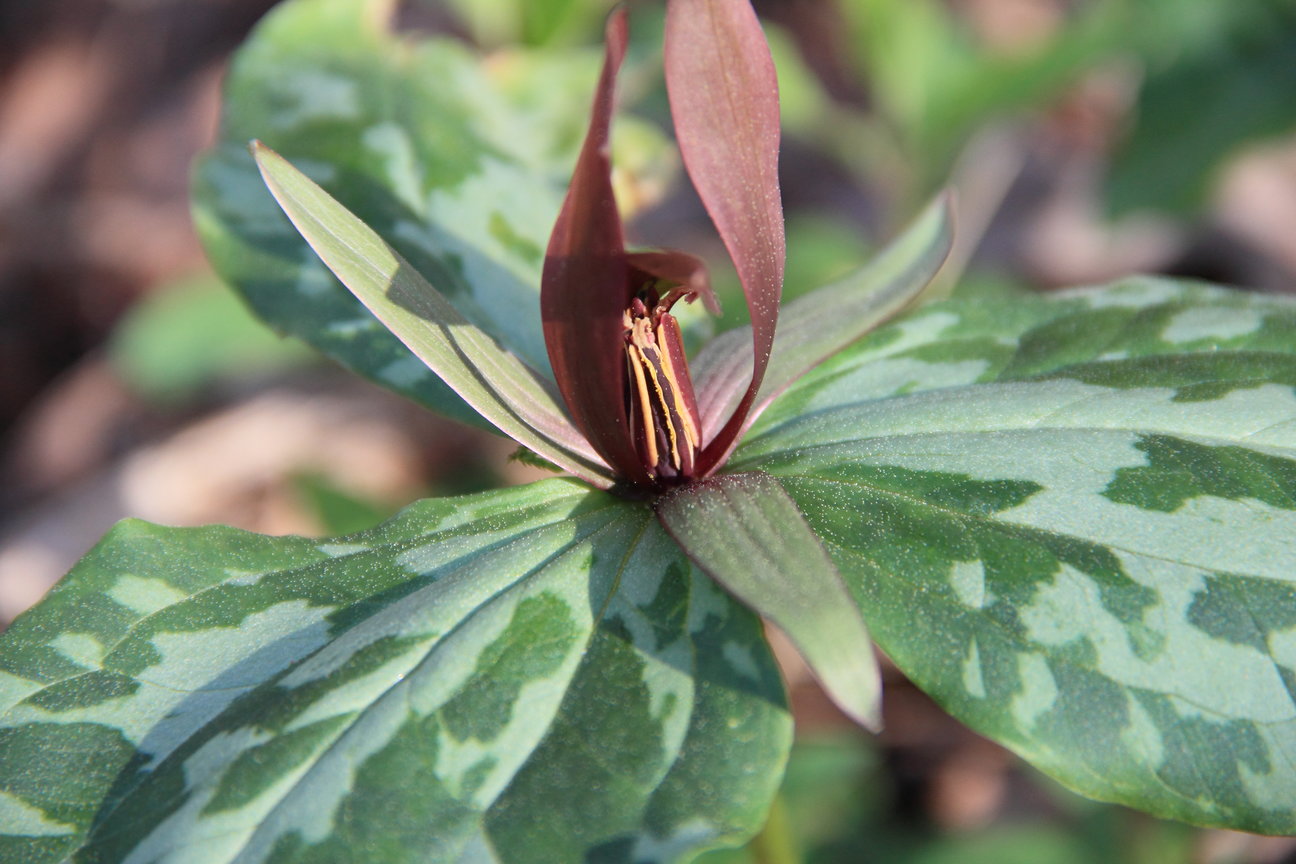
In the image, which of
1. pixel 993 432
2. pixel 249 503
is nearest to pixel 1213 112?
pixel 993 432

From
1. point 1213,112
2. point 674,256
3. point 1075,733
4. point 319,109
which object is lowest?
point 1213,112

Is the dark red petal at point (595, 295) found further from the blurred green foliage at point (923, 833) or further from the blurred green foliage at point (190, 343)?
the blurred green foliage at point (190, 343)

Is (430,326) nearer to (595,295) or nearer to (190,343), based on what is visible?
(595,295)

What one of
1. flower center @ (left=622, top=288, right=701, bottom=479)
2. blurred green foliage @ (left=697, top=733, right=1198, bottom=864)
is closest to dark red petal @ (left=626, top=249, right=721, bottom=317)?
flower center @ (left=622, top=288, right=701, bottom=479)

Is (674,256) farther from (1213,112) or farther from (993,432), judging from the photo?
(1213,112)

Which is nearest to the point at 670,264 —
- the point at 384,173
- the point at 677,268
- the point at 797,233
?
the point at 677,268

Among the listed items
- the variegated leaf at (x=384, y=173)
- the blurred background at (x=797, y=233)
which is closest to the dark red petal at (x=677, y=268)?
the variegated leaf at (x=384, y=173)

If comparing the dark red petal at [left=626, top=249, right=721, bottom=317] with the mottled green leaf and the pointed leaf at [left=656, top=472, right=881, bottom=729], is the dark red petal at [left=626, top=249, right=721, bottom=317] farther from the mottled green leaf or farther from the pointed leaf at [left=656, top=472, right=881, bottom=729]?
the mottled green leaf
